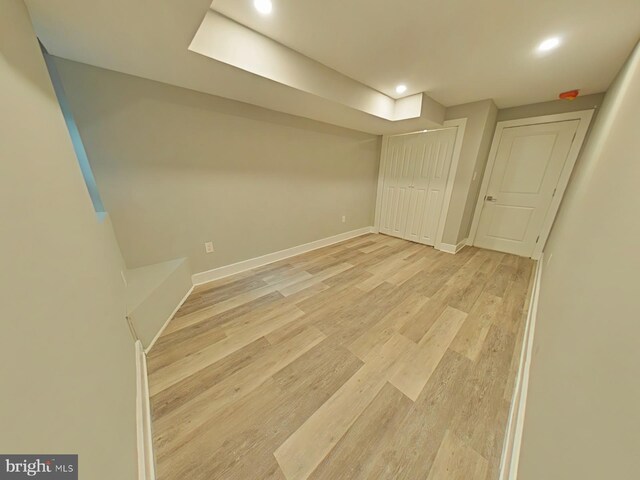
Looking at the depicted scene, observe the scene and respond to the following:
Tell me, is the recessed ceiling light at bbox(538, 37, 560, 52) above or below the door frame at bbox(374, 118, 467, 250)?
above

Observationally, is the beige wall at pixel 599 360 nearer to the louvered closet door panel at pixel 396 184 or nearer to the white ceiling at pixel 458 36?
the white ceiling at pixel 458 36

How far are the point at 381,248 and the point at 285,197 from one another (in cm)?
178

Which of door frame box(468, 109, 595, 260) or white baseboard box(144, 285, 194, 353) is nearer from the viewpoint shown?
white baseboard box(144, 285, 194, 353)

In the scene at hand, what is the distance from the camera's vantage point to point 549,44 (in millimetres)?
1537

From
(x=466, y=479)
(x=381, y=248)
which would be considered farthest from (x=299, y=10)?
(x=381, y=248)

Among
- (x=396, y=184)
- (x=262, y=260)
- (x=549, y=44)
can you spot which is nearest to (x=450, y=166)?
(x=396, y=184)

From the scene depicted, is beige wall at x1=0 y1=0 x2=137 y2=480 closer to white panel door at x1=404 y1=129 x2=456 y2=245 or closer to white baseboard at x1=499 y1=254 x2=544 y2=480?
white baseboard at x1=499 y1=254 x2=544 y2=480

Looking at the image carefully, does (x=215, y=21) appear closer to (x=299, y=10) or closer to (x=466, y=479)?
(x=299, y=10)

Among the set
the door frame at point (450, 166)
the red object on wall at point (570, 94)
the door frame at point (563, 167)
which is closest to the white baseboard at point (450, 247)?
the door frame at point (450, 166)

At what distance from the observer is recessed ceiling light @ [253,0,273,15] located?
124cm

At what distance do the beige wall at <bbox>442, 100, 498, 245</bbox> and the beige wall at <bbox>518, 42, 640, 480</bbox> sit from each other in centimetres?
191

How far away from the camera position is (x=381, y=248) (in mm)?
3406

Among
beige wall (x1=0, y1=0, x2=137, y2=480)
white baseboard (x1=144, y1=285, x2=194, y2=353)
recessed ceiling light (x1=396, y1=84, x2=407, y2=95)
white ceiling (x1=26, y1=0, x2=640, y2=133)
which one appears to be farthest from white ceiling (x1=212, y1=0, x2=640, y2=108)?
white baseboard (x1=144, y1=285, x2=194, y2=353)

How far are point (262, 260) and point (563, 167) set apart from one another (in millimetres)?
4141
